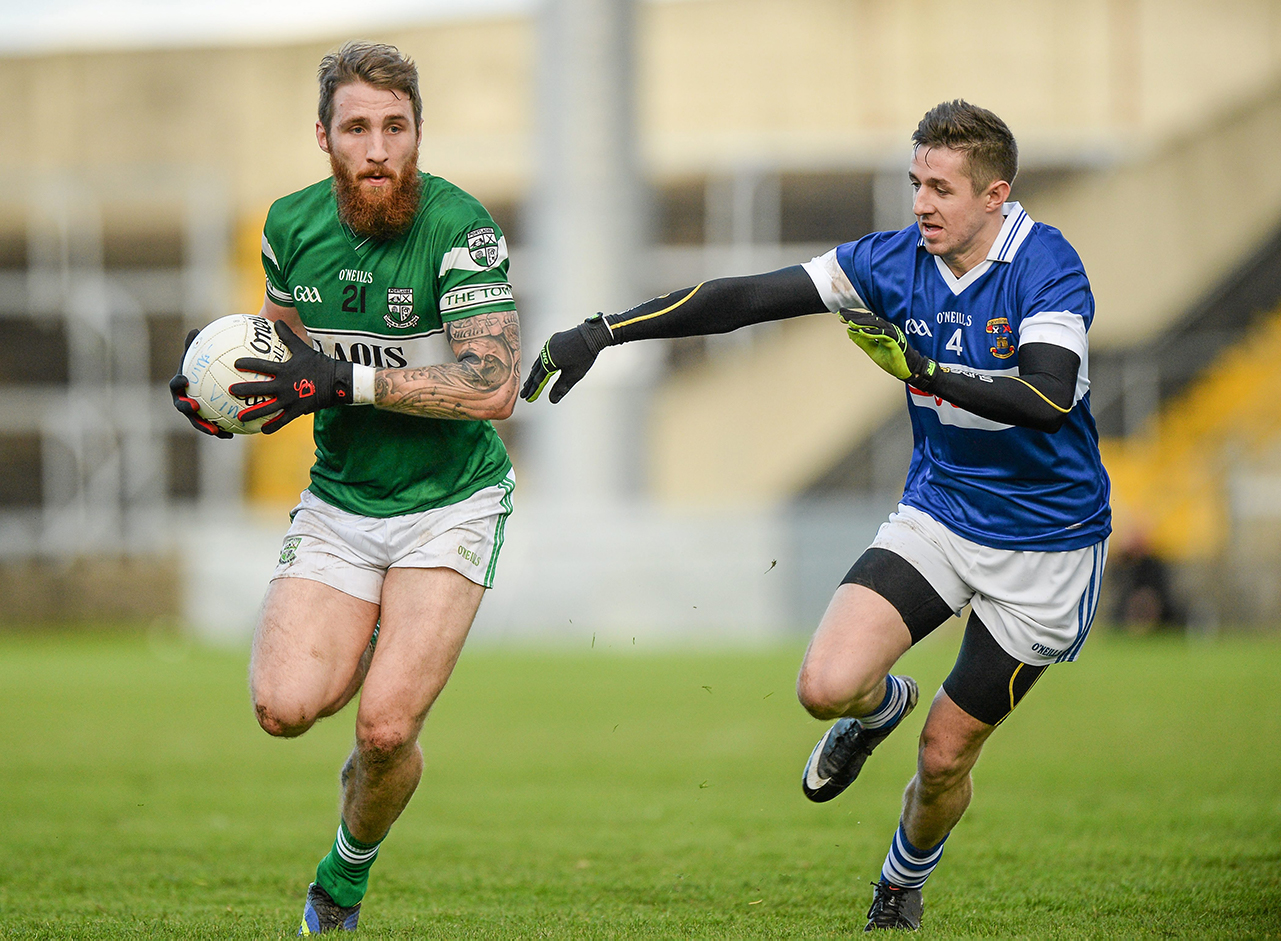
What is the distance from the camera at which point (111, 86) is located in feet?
100.0

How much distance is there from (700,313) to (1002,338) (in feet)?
3.59

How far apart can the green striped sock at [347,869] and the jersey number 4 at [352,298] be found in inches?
70.6

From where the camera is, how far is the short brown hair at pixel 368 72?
5320 millimetres

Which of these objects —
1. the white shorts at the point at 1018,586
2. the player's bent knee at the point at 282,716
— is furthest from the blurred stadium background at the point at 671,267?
the player's bent knee at the point at 282,716

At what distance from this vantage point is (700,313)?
575cm

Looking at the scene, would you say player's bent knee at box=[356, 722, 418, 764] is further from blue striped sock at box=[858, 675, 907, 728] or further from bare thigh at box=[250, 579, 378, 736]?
blue striped sock at box=[858, 675, 907, 728]

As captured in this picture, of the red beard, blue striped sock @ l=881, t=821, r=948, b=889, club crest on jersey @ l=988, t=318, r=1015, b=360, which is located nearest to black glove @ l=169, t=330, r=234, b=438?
the red beard

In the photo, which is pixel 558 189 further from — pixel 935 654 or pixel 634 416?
pixel 935 654

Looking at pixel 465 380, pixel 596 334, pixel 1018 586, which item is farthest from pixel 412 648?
pixel 1018 586

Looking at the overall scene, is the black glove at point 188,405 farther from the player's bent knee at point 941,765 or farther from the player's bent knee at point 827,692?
the player's bent knee at point 941,765

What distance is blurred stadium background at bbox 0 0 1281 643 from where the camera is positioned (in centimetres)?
2059

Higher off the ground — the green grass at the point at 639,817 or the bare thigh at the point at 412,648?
the bare thigh at the point at 412,648

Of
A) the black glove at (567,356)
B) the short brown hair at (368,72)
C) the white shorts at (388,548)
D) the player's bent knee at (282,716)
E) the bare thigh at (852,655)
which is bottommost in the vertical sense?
the player's bent knee at (282,716)

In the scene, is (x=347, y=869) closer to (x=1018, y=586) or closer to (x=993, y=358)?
(x=1018, y=586)
